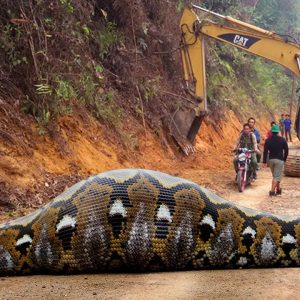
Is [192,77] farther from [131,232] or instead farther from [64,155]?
[131,232]

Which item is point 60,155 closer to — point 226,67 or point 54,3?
point 54,3

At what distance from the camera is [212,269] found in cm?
552

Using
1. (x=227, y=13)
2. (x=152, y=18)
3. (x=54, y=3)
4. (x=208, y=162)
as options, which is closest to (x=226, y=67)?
(x=227, y=13)

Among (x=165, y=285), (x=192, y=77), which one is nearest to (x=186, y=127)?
(x=192, y=77)

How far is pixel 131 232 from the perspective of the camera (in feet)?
17.0

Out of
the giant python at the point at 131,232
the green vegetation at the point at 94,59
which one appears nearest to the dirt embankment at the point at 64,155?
the green vegetation at the point at 94,59

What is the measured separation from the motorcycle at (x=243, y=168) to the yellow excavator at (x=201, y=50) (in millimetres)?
3496

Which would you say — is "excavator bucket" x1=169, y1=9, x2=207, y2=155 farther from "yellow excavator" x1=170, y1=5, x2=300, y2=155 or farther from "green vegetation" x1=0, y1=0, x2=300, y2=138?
"green vegetation" x1=0, y1=0, x2=300, y2=138

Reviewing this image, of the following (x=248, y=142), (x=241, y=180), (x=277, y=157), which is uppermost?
(x=248, y=142)

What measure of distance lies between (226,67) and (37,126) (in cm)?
1887

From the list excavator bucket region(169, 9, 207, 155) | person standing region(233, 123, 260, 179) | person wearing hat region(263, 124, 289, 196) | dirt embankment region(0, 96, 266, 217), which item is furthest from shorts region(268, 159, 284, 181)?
excavator bucket region(169, 9, 207, 155)

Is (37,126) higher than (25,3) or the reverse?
the reverse

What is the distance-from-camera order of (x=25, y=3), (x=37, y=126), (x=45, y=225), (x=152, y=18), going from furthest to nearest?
(x=152, y=18), (x=25, y=3), (x=37, y=126), (x=45, y=225)

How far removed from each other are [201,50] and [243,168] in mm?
6776
